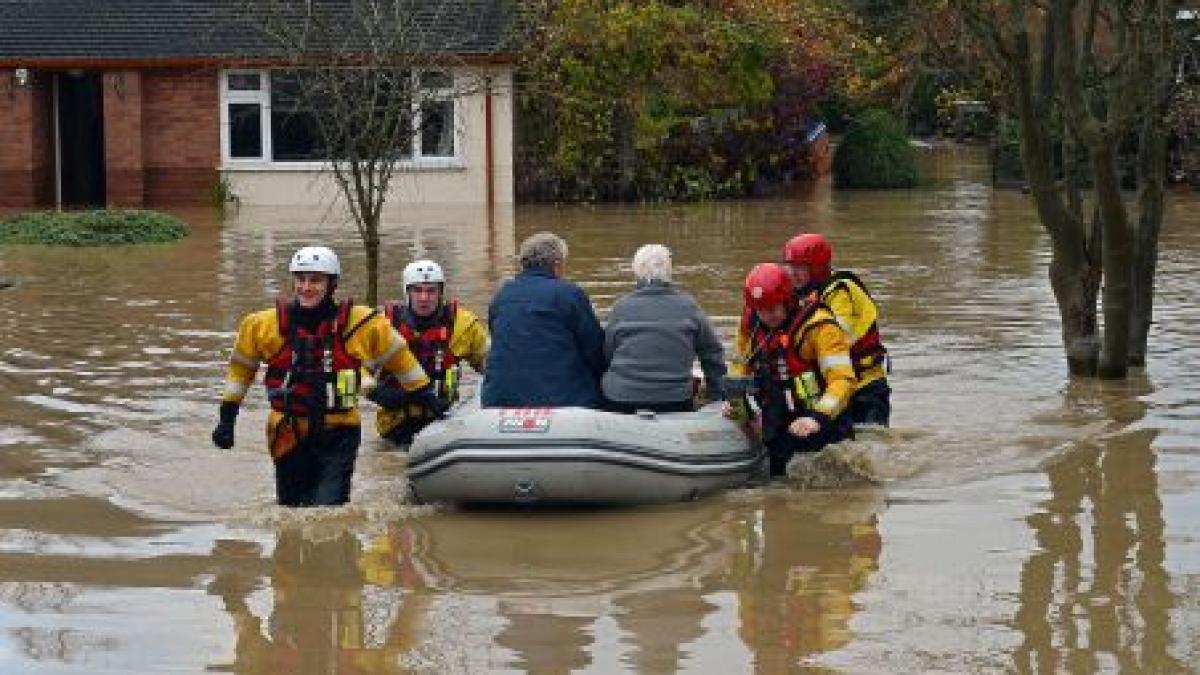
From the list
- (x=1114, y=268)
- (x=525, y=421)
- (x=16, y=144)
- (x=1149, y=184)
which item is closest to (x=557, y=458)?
(x=525, y=421)

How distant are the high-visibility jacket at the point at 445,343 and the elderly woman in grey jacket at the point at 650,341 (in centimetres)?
138

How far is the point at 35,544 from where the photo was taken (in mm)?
10633

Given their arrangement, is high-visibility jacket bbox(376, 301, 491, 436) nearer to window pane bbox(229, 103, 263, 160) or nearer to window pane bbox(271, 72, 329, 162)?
window pane bbox(271, 72, 329, 162)

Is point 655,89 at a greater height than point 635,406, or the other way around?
point 655,89

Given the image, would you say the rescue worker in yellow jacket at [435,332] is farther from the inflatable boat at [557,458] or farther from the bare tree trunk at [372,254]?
the bare tree trunk at [372,254]

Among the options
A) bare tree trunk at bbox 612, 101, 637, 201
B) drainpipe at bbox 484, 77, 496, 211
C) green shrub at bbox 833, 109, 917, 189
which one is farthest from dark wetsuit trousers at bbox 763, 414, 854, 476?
green shrub at bbox 833, 109, 917, 189

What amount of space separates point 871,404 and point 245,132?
2663cm

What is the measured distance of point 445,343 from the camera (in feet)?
42.3

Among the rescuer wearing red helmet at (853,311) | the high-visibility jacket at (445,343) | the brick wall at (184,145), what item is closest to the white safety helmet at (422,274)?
the high-visibility jacket at (445,343)

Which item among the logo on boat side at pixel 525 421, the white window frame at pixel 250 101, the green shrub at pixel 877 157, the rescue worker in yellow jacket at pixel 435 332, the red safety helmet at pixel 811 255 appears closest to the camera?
the logo on boat side at pixel 525 421

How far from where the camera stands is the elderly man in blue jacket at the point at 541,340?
1141cm

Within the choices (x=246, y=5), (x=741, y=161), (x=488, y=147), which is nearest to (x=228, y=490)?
(x=246, y=5)

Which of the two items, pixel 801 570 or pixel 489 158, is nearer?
pixel 801 570

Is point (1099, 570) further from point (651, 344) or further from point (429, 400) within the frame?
point (429, 400)
